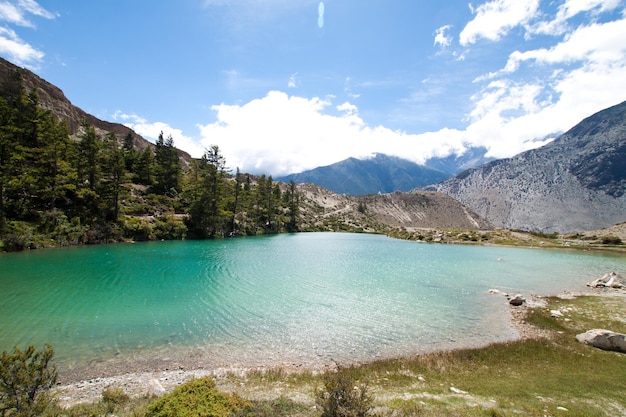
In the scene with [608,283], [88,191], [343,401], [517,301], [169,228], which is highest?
[88,191]

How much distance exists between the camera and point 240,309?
2109cm

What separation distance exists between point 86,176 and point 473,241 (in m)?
101

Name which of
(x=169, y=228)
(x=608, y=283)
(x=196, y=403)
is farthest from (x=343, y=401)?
(x=169, y=228)

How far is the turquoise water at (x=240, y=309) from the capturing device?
15.1 meters

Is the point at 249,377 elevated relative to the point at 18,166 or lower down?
lower down

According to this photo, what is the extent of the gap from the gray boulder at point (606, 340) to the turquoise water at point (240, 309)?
369cm

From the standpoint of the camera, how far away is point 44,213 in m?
50.4

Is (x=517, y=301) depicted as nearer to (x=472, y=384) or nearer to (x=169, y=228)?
(x=472, y=384)

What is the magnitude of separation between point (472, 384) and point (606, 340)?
10152mm

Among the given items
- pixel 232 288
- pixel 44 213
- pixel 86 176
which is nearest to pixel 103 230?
pixel 44 213

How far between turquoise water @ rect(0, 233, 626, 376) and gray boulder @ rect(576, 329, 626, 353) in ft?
12.1

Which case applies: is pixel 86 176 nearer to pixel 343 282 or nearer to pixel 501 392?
pixel 343 282

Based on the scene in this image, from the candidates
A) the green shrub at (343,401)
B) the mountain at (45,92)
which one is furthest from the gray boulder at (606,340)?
the mountain at (45,92)

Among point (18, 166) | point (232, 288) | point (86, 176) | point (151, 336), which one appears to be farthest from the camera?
point (86, 176)
